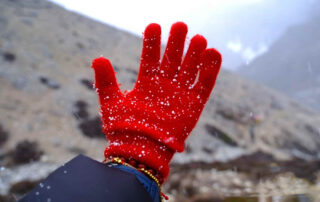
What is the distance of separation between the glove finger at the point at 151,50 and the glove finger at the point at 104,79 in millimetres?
321

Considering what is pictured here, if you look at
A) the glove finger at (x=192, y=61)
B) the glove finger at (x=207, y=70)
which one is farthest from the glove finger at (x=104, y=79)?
the glove finger at (x=207, y=70)

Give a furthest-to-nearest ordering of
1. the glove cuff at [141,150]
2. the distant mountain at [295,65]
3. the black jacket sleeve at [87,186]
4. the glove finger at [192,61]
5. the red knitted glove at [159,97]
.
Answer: the distant mountain at [295,65]
the glove finger at [192,61]
the red knitted glove at [159,97]
the glove cuff at [141,150]
the black jacket sleeve at [87,186]

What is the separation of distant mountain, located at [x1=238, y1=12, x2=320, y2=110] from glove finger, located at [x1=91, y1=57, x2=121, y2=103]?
328 feet

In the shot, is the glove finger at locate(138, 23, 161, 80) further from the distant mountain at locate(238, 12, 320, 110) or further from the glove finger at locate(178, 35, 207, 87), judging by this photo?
the distant mountain at locate(238, 12, 320, 110)

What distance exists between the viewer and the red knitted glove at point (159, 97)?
210 cm

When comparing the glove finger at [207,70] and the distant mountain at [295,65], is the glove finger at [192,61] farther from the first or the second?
the distant mountain at [295,65]

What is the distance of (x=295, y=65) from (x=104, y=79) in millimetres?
155914

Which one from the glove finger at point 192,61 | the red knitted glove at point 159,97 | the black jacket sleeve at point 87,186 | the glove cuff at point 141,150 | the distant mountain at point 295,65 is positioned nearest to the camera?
the black jacket sleeve at point 87,186

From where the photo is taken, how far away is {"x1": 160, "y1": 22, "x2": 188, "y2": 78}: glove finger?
2432 mm

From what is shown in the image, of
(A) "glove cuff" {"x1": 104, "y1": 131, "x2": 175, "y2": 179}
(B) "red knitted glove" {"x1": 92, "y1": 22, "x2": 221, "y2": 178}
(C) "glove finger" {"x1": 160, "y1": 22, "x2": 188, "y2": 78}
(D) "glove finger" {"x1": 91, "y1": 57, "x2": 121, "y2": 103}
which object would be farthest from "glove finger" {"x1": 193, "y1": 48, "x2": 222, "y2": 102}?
(D) "glove finger" {"x1": 91, "y1": 57, "x2": 121, "y2": 103}

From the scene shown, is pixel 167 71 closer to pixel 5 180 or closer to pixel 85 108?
pixel 5 180

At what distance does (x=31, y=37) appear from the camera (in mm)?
23891

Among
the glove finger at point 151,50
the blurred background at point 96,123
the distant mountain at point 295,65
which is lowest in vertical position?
the blurred background at point 96,123

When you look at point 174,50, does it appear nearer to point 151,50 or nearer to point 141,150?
point 151,50
